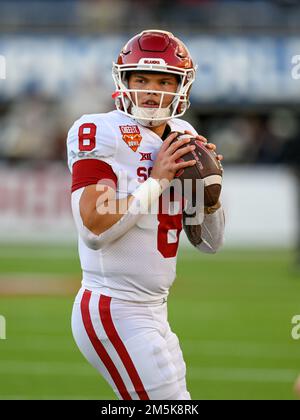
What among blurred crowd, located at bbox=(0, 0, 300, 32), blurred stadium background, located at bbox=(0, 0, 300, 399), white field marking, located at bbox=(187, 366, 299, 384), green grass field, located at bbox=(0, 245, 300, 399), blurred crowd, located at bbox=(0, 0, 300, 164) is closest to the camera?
green grass field, located at bbox=(0, 245, 300, 399)

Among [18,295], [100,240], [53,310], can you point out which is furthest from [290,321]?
[100,240]

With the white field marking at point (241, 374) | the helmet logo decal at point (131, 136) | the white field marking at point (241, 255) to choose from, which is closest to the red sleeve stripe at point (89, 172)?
the helmet logo decal at point (131, 136)

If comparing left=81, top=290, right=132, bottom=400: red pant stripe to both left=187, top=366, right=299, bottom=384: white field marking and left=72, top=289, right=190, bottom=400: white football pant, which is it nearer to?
left=72, top=289, right=190, bottom=400: white football pant

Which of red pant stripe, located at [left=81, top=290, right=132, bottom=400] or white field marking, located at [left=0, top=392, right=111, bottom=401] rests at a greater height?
red pant stripe, located at [left=81, top=290, right=132, bottom=400]

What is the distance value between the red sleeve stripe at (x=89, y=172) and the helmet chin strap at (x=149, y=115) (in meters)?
0.24

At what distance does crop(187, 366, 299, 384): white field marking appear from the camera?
22.3 ft

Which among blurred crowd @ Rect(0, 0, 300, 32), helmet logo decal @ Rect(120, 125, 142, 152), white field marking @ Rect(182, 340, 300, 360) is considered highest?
blurred crowd @ Rect(0, 0, 300, 32)

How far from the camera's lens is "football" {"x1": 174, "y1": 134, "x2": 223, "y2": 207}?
377 cm

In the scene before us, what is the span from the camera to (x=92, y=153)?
371cm

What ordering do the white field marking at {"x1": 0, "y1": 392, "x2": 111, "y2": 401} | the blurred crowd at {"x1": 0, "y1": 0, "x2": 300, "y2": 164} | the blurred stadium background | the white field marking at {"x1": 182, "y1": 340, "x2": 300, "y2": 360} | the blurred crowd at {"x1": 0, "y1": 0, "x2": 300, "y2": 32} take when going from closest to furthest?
the white field marking at {"x1": 0, "y1": 392, "x2": 111, "y2": 401}
the blurred stadium background
the white field marking at {"x1": 182, "y1": 340, "x2": 300, "y2": 360}
the blurred crowd at {"x1": 0, "y1": 0, "x2": 300, "y2": 164}
the blurred crowd at {"x1": 0, "y1": 0, "x2": 300, "y2": 32}

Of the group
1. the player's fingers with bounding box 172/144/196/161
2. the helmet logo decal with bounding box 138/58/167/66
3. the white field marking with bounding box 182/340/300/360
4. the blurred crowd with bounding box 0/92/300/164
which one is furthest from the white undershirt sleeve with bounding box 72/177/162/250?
the blurred crowd with bounding box 0/92/300/164

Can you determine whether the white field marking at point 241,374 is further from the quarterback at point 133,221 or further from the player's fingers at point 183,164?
the player's fingers at point 183,164

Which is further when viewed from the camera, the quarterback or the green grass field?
the green grass field

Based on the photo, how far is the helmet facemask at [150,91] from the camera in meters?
3.83
